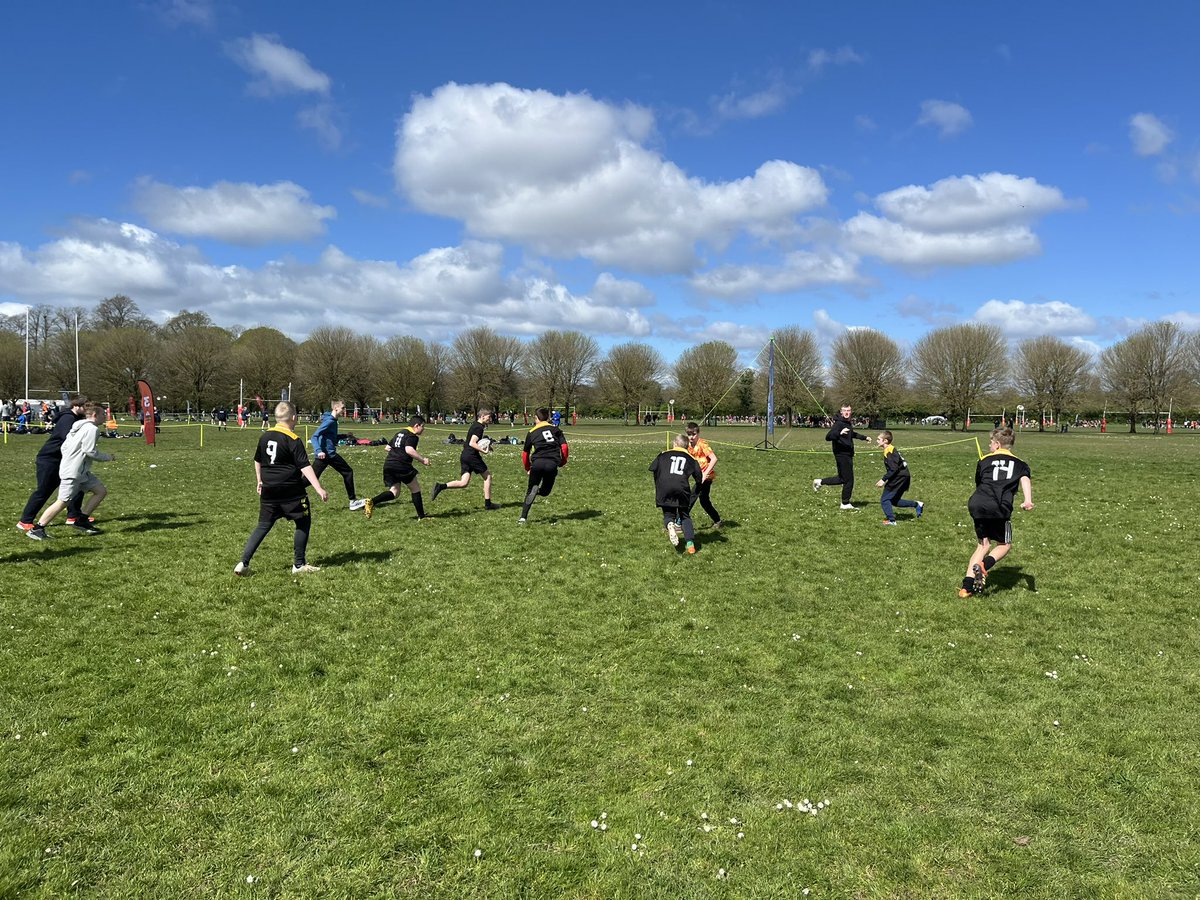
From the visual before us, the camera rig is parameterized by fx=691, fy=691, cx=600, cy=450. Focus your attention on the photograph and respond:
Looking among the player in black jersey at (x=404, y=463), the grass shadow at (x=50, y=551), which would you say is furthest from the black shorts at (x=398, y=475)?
the grass shadow at (x=50, y=551)

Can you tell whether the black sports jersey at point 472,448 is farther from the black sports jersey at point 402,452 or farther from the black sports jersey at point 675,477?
the black sports jersey at point 675,477

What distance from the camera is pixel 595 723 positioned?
5.54 m

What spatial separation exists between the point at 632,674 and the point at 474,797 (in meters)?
2.32

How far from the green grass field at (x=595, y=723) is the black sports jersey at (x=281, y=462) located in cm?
128

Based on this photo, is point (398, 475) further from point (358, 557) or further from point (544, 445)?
point (358, 557)

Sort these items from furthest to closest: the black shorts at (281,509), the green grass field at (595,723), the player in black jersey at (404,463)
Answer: the player in black jersey at (404,463) → the black shorts at (281,509) → the green grass field at (595,723)

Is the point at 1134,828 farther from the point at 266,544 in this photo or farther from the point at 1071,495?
the point at 1071,495

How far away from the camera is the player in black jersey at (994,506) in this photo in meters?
8.98

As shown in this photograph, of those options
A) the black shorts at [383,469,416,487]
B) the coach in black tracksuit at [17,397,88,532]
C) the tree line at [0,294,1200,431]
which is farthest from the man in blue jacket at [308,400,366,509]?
the tree line at [0,294,1200,431]

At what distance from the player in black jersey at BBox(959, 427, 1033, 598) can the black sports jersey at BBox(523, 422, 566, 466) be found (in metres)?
7.16

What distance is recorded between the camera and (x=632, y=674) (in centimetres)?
654

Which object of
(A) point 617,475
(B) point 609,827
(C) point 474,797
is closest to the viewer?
(B) point 609,827

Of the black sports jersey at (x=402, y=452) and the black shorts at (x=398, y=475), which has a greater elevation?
the black sports jersey at (x=402, y=452)

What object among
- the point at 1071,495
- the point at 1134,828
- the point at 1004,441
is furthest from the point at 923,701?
the point at 1071,495
